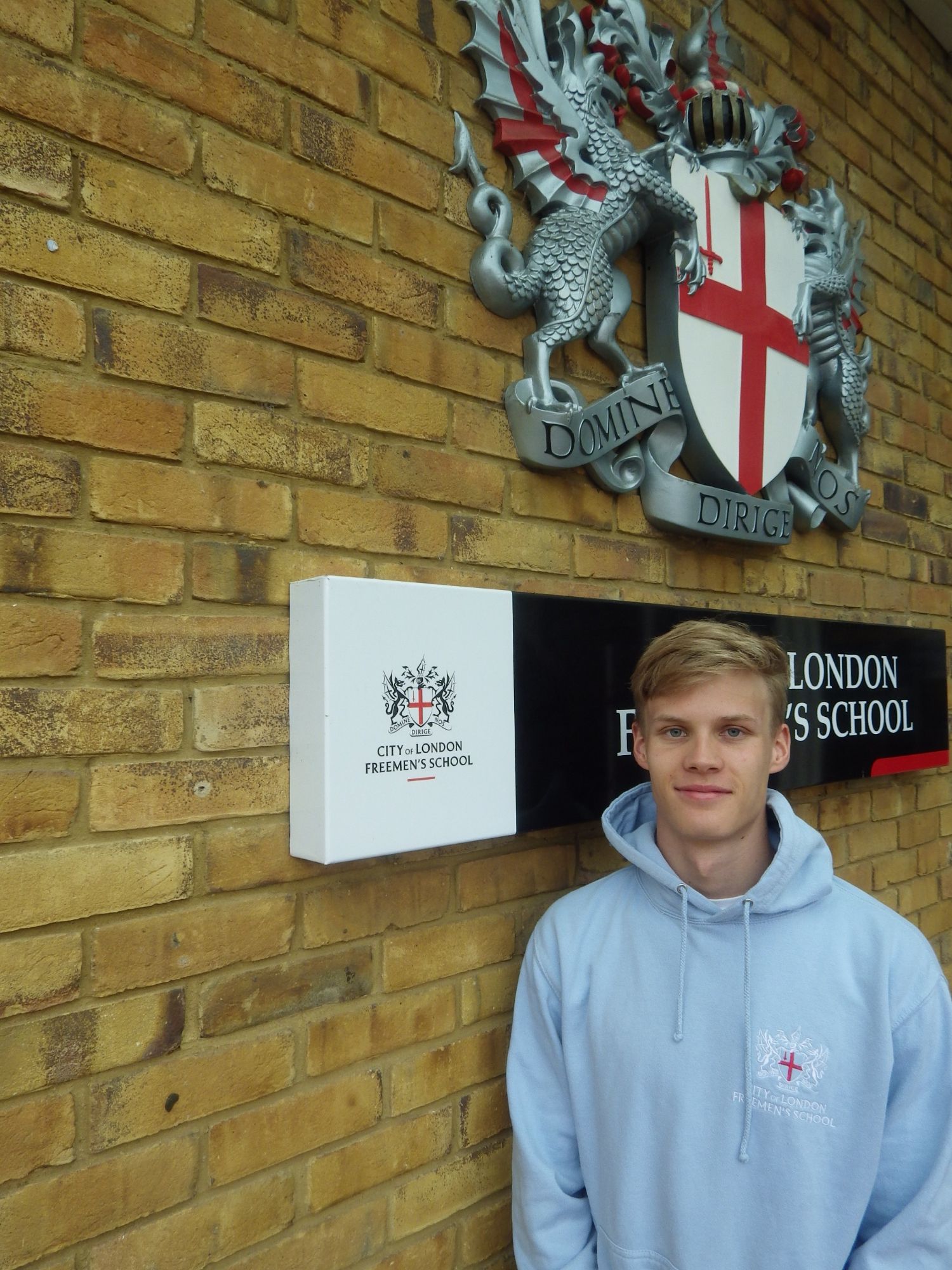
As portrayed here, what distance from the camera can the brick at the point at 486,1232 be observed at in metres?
1.45

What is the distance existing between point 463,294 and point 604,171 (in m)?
0.42

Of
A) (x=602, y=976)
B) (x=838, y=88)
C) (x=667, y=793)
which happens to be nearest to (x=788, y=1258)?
(x=602, y=976)

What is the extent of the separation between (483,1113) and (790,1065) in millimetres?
523

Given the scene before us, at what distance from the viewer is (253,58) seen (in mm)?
1281

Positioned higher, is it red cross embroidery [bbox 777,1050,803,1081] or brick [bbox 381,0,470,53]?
brick [bbox 381,0,470,53]

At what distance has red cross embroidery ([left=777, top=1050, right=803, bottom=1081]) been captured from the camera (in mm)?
1248

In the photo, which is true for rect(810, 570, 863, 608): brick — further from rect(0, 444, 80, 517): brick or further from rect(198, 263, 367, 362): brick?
rect(0, 444, 80, 517): brick

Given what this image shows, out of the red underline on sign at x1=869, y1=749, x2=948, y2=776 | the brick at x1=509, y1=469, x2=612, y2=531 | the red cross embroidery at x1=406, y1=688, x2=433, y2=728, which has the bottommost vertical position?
the red underline on sign at x1=869, y1=749, x2=948, y2=776

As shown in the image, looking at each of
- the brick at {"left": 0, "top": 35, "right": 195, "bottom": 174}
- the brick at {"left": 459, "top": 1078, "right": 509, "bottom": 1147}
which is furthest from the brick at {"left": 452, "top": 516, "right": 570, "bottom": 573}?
the brick at {"left": 459, "top": 1078, "right": 509, "bottom": 1147}

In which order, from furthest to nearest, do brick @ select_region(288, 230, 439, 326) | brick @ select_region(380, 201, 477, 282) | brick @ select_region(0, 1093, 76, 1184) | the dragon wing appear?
the dragon wing → brick @ select_region(380, 201, 477, 282) → brick @ select_region(288, 230, 439, 326) → brick @ select_region(0, 1093, 76, 1184)

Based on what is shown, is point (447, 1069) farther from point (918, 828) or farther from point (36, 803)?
point (918, 828)

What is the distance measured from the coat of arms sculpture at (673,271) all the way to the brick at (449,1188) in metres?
1.17

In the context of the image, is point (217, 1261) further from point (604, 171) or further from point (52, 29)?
point (604, 171)

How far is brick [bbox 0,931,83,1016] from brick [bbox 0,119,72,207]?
34.4 inches
